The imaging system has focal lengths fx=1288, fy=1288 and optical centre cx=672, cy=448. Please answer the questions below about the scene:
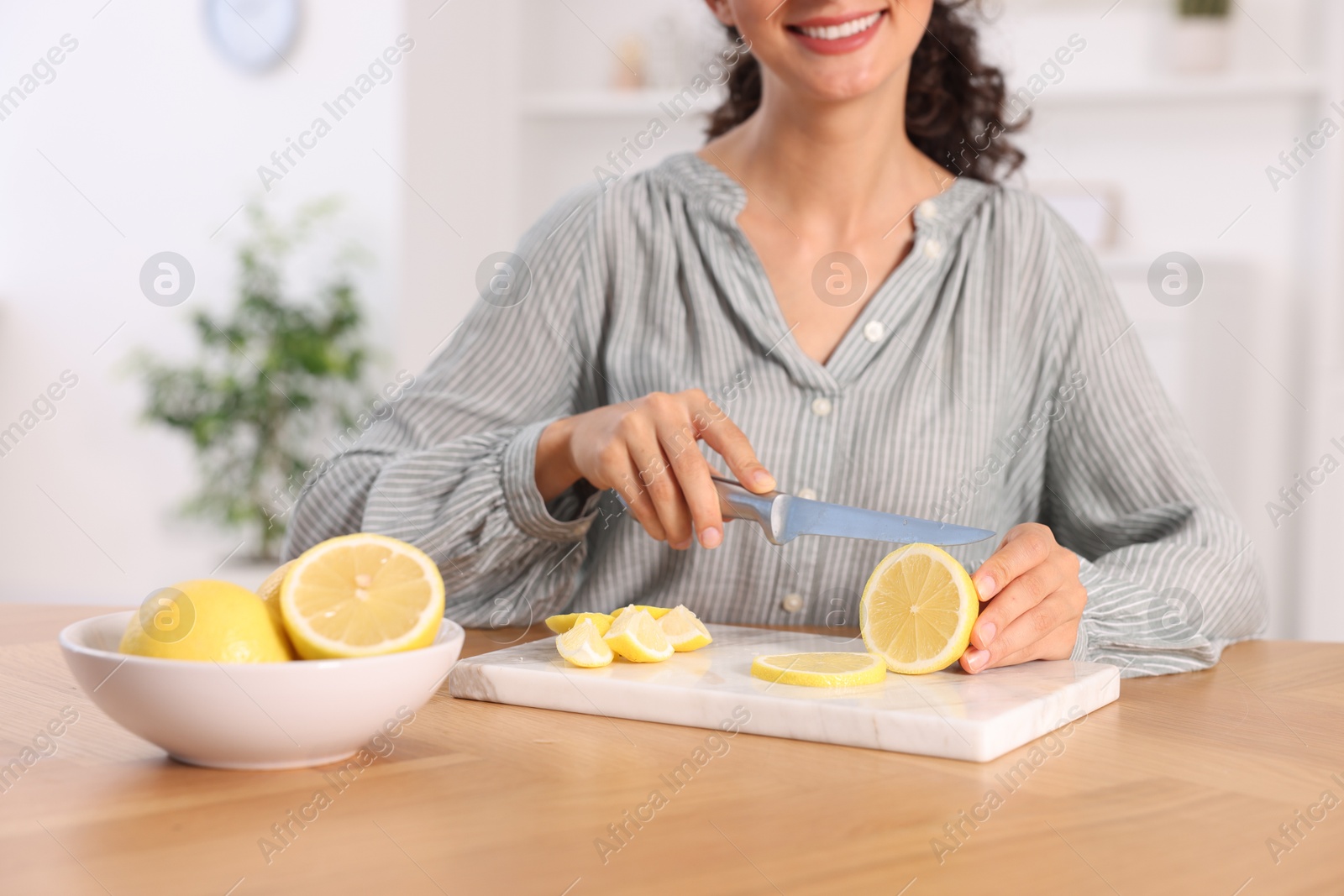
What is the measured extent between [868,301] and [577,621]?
0.62 metres

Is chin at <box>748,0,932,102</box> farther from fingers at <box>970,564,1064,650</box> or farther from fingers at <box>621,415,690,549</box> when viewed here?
fingers at <box>970,564,1064,650</box>

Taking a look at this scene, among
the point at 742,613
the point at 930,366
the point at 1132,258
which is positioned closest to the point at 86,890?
the point at 742,613

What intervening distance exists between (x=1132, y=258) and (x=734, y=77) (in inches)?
76.2

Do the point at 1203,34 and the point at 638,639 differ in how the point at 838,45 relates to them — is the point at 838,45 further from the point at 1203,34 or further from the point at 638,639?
the point at 1203,34

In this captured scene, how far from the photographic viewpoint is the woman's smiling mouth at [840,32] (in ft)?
4.50

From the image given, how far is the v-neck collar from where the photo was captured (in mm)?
1423

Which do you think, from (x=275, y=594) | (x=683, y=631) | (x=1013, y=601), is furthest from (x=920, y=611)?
(x=275, y=594)

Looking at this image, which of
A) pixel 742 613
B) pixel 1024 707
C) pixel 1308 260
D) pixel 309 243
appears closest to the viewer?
pixel 1024 707

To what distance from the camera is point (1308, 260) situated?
11.0 ft

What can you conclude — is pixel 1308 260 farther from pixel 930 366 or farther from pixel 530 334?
pixel 530 334

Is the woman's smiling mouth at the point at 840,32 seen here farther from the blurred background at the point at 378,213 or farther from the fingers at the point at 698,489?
the blurred background at the point at 378,213

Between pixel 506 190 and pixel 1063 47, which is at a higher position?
pixel 506 190

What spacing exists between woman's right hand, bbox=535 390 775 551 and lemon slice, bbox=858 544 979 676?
120 mm

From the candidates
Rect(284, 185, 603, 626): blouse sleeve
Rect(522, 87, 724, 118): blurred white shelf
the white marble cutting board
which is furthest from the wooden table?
Rect(522, 87, 724, 118): blurred white shelf
